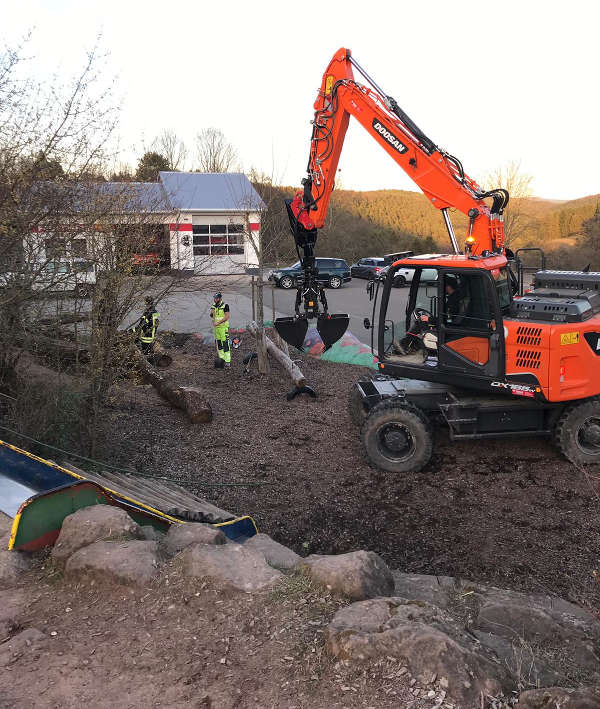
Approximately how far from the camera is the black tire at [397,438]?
7543mm

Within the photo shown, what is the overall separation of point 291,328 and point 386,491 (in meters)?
2.70

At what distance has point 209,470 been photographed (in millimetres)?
7984

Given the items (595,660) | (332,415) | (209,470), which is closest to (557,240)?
(332,415)

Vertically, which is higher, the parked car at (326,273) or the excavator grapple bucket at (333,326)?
the parked car at (326,273)

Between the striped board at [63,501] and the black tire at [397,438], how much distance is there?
2.32m

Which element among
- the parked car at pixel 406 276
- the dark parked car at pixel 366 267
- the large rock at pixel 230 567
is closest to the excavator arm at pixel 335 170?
the parked car at pixel 406 276

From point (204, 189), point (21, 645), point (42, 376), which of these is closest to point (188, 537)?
point (21, 645)

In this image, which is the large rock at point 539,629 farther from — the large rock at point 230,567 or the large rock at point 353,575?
the large rock at point 230,567

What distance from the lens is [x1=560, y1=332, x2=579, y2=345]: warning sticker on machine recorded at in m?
7.06

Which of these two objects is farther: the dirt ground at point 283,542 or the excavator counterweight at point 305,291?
the excavator counterweight at point 305,291

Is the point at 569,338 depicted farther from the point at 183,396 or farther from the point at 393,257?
the point at 183,396

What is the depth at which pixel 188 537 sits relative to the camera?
4672 mm

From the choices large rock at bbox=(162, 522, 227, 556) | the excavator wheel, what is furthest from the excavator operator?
large rock at bbox=(162, 522, 227, 556)

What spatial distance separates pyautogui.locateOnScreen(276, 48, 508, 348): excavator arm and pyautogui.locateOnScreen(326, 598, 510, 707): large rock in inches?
210
